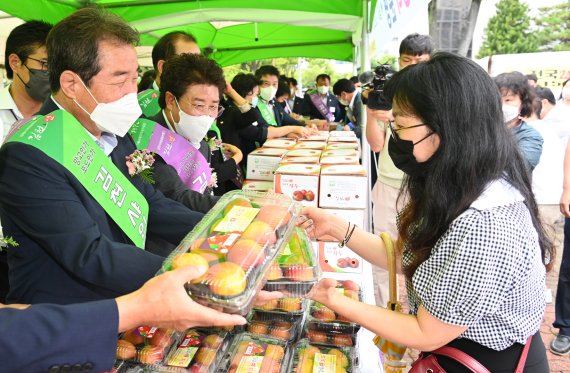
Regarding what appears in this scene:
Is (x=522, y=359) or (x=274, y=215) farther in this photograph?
(x=274, y=215)

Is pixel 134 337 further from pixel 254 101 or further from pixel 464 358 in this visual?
pixel 254 101

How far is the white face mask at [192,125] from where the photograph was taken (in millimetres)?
2596

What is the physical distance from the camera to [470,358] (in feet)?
4.58

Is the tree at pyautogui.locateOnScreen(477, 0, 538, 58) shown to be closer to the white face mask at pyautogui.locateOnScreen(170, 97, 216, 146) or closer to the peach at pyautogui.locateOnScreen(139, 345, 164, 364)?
the white face mask at pyautogui.locateOnScreen(170, 97, 216, 146)

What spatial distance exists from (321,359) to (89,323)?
29.2 inches

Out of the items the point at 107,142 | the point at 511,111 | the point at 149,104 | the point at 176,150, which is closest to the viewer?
the point at 107,142

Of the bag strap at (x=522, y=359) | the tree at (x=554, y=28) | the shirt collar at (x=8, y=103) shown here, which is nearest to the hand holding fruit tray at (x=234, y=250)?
the bag strap at (x=522, y=359)

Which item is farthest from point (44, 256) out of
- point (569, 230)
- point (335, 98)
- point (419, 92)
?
point (335, 98)

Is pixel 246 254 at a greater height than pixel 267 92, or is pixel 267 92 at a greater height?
pixel 246 254

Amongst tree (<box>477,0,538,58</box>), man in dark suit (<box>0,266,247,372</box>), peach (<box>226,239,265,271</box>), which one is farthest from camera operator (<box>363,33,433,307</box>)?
tree (<box>477,0,538,58</box>)

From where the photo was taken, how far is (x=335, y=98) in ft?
29.9

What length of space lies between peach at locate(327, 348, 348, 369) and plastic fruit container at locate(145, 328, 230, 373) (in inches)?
13.9

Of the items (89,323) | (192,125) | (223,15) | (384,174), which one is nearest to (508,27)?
(223,15)

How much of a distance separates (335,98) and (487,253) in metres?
8.13
